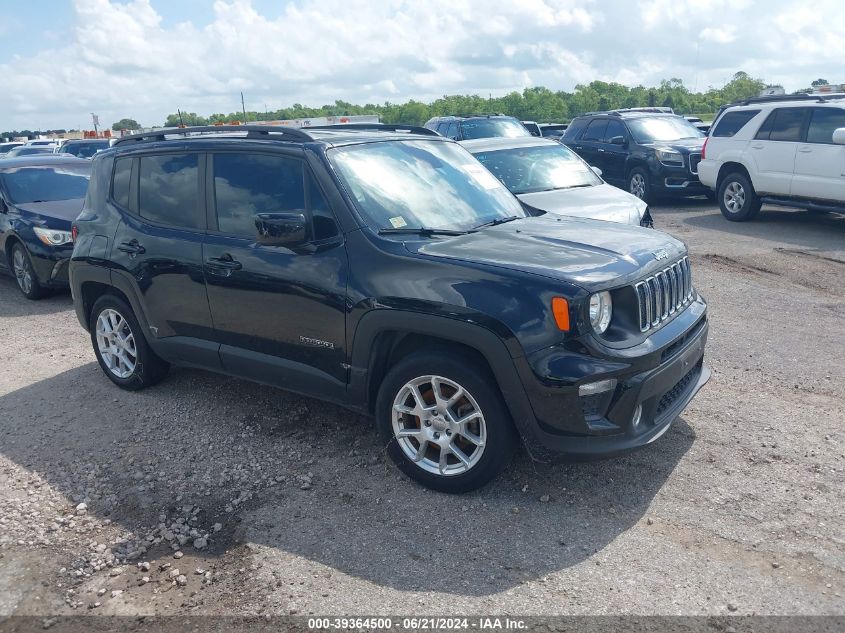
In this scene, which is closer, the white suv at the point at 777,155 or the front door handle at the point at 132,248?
the front door handle at the point at 132,248

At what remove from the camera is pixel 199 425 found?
5297 millimetres

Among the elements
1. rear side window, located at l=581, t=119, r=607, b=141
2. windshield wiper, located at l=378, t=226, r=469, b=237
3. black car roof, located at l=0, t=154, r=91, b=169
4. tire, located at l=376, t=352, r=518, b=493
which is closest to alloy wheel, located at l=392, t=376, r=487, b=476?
tire, located at l=376, t=352, r=518, b=493

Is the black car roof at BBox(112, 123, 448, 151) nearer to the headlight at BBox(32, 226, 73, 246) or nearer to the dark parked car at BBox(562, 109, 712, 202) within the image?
the headlight at BBox(32, 226, 73, 246)

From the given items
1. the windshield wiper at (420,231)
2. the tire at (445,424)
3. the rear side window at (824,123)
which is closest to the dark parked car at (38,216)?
the windshield wiper at (420,231)

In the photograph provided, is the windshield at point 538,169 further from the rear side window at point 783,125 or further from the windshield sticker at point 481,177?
the rear side window at point 783,125

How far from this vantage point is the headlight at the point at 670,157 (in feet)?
48.1

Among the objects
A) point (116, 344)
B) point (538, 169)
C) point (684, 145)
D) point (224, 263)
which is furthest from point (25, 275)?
point (684, 145)

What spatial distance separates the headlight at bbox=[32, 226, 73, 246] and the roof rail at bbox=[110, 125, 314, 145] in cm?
392

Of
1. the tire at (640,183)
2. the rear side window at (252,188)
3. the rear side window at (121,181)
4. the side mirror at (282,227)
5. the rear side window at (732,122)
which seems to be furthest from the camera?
the tire at (640,183)

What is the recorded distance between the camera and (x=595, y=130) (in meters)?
16.1

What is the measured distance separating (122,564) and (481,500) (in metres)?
1.84

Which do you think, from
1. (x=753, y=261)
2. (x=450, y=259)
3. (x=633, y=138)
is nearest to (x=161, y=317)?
(x=450, y=259)

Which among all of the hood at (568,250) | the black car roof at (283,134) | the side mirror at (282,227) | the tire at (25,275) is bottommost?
the tire at (25,275)

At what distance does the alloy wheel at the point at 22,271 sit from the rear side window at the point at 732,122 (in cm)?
1100
